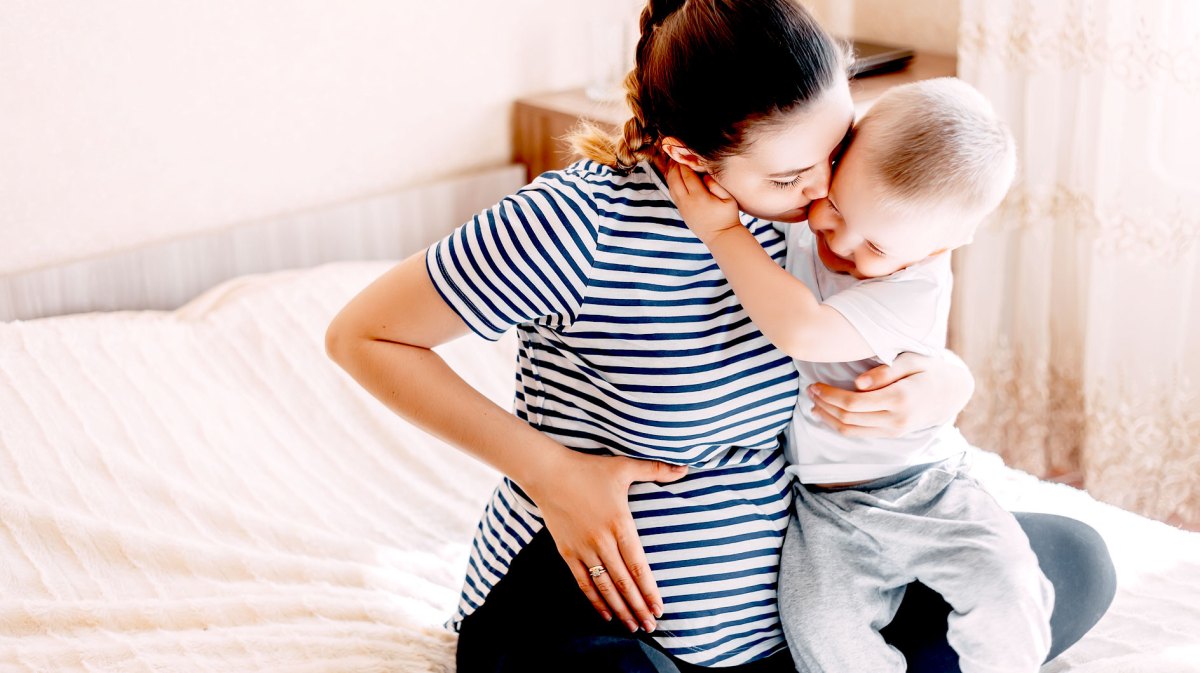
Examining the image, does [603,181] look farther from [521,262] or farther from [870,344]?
[870,344]

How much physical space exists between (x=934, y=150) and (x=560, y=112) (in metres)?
1.38

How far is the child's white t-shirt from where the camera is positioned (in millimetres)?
1153

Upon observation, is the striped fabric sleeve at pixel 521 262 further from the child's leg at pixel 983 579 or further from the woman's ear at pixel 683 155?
the child's leg at pixel 983 579

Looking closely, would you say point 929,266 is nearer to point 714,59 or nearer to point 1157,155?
point 714,59

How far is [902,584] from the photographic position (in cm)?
120

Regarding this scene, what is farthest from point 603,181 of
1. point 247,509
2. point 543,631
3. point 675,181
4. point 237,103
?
point 237,103

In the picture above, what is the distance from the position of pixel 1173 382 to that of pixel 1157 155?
1.40 feet

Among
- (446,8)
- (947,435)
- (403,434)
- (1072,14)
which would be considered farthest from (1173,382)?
(446,8)

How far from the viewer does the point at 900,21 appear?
265 centimetres

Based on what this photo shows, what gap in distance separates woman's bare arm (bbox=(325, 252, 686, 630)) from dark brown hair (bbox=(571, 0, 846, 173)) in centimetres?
29

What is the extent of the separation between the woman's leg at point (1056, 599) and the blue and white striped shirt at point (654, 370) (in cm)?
14

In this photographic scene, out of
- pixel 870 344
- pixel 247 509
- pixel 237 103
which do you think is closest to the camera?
pixel 870 344

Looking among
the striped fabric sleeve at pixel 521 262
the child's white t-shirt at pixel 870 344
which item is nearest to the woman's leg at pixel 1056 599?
the child's white t-shirt at pixel 870 344

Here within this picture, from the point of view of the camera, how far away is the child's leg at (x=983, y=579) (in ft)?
3.63
